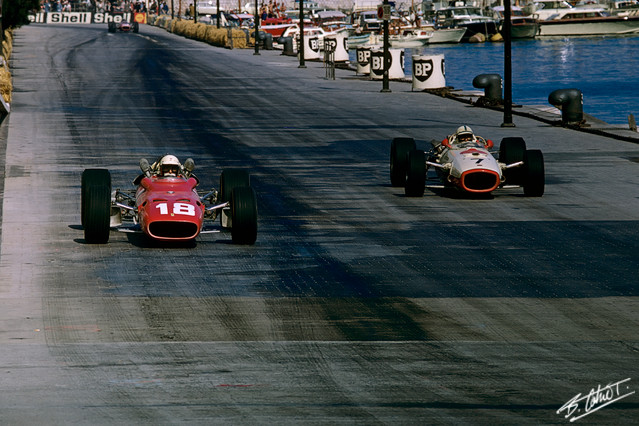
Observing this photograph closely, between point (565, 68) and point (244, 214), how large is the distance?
77.2 meters

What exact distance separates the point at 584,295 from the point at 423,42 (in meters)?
104

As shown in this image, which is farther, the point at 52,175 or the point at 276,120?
the point at 276,120

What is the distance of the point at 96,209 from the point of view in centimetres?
1532

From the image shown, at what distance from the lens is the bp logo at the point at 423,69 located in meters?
44.6

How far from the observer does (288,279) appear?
45.3ft

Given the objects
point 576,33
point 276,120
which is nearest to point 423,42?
point 576,33

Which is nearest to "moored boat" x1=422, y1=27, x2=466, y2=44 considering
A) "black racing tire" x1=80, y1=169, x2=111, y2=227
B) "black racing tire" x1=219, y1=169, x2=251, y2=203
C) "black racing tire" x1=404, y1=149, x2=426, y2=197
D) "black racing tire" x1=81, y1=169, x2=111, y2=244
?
"black racing tire" x1=404, y1=149, x2=426, y2=197

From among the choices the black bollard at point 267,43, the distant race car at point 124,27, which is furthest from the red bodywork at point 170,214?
the distant race car at point 124,27

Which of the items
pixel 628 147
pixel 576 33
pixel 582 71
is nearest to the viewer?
pixel 628 147

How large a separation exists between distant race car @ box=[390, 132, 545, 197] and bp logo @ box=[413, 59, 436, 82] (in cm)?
2404

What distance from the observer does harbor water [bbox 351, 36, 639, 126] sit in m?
61.5

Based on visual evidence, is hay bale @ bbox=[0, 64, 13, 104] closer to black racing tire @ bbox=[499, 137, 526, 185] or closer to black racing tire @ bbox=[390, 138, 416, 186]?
black racing tire @ bbox=[390, 138, 416, 186]

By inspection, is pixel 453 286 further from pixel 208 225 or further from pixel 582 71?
pixel 582 71

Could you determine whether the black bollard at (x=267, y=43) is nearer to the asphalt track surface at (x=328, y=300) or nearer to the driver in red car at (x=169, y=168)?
the asphalt track surface at (x=328, y=300)
